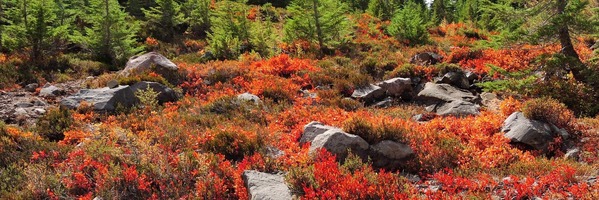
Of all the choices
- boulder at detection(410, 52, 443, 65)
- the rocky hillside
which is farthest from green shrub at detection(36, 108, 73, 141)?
boulder at detection(410, 52, 443, 65)

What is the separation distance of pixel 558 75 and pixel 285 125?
Answer: 8.66m

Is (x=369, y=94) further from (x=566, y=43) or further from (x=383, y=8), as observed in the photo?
(x=383, y=8)

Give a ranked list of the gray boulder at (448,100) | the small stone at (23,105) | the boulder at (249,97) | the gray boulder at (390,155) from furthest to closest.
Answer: the boulder at (249,97)
the gray boulder at (448,100)
the small stone at (23,105)
the gray boulder at (390,155)

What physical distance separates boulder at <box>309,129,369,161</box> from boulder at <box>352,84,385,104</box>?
5.57 m

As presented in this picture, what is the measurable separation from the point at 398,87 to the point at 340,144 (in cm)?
692

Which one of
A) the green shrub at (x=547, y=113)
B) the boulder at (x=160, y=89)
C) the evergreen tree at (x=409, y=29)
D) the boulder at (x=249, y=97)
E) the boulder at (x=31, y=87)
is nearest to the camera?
the green shrub at (x=547, y=113)

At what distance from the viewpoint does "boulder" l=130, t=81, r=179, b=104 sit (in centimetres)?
1225

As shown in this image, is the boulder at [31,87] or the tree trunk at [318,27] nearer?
the boulder at [31,87]

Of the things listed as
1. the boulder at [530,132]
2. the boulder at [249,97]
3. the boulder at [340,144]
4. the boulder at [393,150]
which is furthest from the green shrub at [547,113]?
the boulder at [249,97]

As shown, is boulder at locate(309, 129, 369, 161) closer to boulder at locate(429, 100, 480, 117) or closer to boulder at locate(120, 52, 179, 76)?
boulder at locate(429, 100, 480, 117)

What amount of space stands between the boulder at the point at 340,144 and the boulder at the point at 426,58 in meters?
10.3

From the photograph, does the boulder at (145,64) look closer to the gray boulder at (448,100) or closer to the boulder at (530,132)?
the gray boulder at (448,100)

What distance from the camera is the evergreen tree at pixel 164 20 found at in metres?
24.8

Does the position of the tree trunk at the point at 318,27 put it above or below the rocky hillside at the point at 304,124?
above
